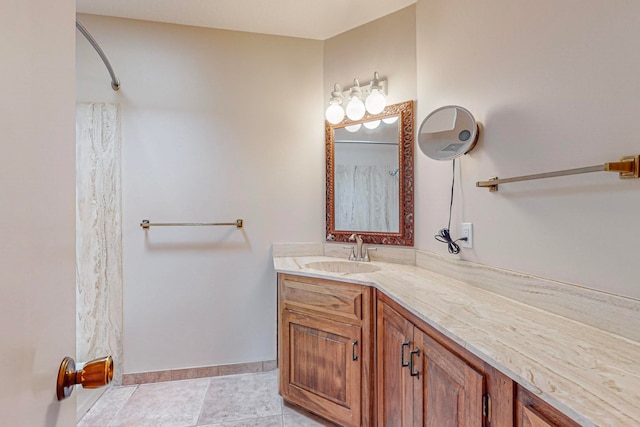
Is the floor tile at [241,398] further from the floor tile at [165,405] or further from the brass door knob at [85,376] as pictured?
the brass door knob at [85,376]

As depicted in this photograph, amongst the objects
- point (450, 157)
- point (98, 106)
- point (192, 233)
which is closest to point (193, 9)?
point (98, 106)

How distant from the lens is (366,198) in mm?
2145

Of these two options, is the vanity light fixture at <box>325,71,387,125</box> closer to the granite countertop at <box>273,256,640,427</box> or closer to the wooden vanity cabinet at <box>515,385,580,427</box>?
the granite countertop at <box>273,256,640,427</box>

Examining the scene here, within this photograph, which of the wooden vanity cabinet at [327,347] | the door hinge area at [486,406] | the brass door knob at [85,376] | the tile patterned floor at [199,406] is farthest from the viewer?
the tile patterned floor at [199,406]

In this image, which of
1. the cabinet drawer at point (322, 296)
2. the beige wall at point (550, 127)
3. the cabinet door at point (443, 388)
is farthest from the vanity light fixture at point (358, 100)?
the cabinet door at point (443, 388)

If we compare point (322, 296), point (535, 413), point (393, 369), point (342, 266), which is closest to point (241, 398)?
point (322, 296)

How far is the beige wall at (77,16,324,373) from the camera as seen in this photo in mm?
2111

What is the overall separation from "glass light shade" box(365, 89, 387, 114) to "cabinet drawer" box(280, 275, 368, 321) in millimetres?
1140

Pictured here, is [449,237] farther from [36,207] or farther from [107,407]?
[107,407]

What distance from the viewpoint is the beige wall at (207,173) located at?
6.93 ft

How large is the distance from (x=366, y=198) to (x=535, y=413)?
1.61 metres

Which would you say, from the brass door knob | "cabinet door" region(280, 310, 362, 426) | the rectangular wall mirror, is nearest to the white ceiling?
the rectangular wall mirror

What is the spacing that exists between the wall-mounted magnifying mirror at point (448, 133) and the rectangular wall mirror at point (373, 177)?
0.40 metres

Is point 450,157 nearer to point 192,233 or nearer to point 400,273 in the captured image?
point 400,273
